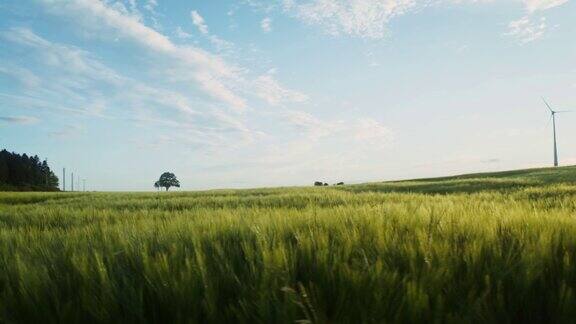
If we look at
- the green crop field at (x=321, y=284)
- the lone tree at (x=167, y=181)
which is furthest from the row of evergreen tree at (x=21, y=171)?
the green crop field at (x=321, y=284)

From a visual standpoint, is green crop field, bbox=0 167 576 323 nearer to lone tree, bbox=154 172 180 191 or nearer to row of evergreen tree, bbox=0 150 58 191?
row of evergreen tree, bbox=0 150 58 191

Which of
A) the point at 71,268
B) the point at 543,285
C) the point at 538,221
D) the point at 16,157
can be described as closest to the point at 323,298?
the point at 543,285

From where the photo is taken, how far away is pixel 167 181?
146125 mm

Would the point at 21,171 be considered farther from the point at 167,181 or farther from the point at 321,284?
the point at 321,284

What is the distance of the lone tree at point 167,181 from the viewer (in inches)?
5753

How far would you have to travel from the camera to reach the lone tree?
14612 cm

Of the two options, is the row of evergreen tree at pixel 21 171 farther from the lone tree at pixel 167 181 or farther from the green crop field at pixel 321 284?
the green crop field at pixel 321 284

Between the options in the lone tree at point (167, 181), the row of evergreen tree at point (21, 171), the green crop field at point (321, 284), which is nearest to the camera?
the green crop field at point (321, 284)

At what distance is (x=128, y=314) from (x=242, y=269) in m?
0.47

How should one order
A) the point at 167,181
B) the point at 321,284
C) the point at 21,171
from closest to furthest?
the point at 321,284 → the point at 21,171 → the point at 167,181

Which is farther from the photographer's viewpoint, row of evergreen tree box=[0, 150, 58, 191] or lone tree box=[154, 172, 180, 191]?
lone tree box=[154, 172, 180, 191]

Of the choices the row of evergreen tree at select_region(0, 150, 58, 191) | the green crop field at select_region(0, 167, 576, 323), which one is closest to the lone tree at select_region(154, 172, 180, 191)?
the row of evergreen tree at select_region(0, 150, 58, 191)

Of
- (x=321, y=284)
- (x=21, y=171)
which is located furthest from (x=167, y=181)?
(x=321, y=284)

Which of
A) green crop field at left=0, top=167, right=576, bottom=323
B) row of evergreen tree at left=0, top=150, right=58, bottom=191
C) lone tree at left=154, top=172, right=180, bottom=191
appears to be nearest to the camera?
green crop field at left=0, top=167, right=576, bottom=323
